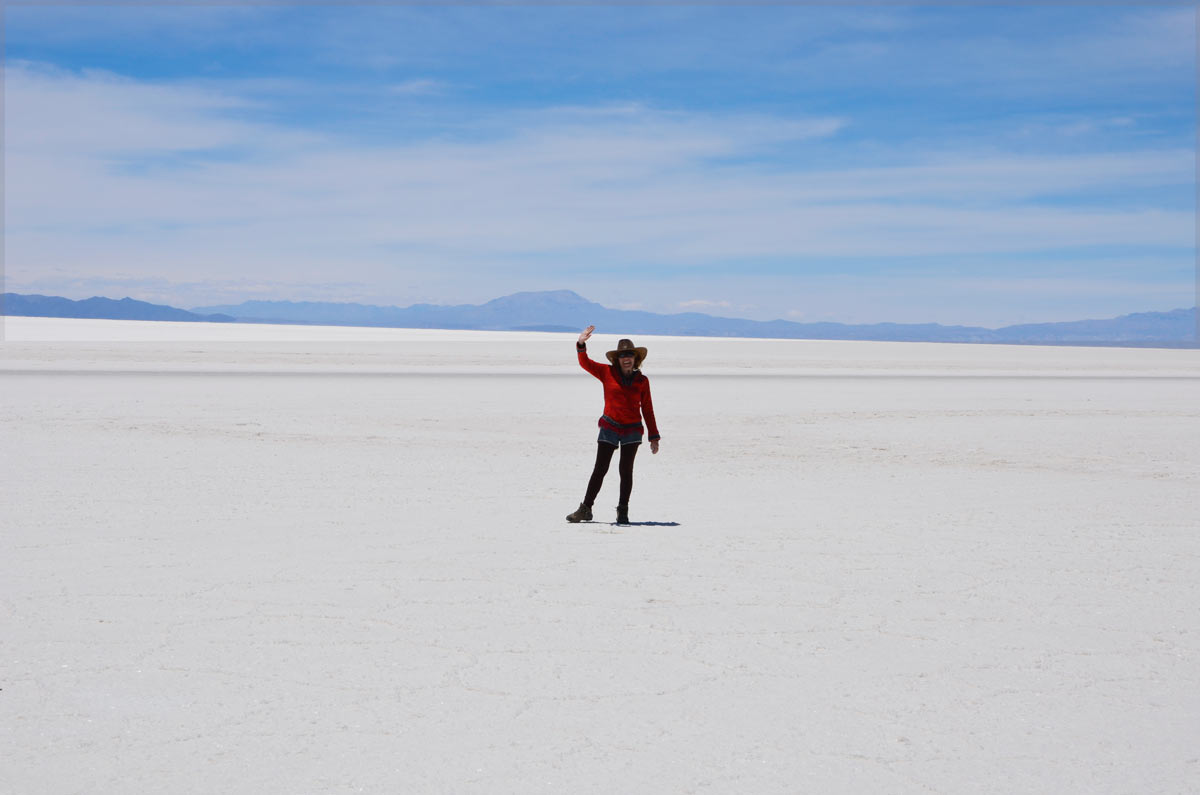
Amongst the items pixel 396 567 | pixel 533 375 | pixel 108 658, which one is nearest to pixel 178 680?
pixel 108 658

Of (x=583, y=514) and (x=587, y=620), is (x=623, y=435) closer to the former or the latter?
(x=583, y=514)

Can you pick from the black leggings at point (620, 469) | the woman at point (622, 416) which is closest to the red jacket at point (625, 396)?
the woman at point (622, 416)

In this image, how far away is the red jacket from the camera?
906 centimetres

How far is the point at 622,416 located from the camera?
30.0ft

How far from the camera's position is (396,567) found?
299 inches

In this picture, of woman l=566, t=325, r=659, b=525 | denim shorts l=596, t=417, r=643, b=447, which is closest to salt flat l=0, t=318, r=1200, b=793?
woman l=566, t=325, r=659, b=525

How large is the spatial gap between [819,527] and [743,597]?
2.65m

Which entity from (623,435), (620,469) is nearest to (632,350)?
(623,435)

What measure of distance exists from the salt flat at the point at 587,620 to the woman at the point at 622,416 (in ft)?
1.34

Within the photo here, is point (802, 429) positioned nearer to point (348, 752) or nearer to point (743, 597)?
point (743, 597)

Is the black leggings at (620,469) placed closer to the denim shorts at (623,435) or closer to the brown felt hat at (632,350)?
the denim shorts at (623,435)

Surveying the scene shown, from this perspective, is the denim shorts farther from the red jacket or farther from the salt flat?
the salt flat

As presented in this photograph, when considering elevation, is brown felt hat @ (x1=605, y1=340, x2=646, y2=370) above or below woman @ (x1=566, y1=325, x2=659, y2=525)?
above

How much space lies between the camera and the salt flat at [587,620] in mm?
4328
